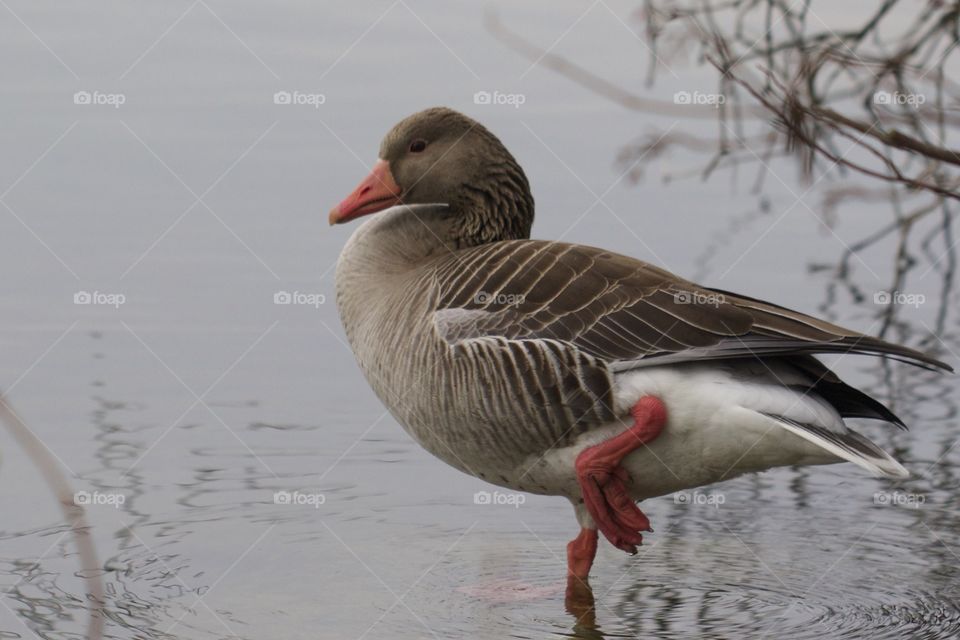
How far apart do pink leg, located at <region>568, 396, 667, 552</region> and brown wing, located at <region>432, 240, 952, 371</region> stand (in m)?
0.19

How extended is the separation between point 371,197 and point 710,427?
180cm

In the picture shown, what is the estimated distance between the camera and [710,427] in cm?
445

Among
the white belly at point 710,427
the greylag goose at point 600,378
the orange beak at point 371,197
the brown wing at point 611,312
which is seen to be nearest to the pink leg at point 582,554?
the greylag goose at point 600,378

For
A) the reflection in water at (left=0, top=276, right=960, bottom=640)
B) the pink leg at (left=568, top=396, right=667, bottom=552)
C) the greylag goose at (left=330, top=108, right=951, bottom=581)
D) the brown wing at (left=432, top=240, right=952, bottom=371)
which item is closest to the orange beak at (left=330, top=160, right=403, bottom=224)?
the greylag goose at (left=330, top=108, right=951, bottom=581)

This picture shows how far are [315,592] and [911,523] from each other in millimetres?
2482

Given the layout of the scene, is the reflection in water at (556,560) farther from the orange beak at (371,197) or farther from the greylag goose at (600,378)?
the orange beak at (371,197)

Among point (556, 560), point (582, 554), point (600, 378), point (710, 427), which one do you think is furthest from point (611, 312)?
point (556, 560)

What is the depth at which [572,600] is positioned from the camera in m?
4.88

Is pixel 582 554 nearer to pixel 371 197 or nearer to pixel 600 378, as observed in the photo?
pixel 600 378

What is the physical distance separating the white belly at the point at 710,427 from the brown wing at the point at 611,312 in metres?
0.10

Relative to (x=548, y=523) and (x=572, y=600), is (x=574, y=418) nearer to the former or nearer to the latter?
(x=572, y=600)

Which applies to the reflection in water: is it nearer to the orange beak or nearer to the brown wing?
the brown wing

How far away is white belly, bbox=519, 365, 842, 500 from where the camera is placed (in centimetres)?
438

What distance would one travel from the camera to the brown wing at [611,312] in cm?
445
